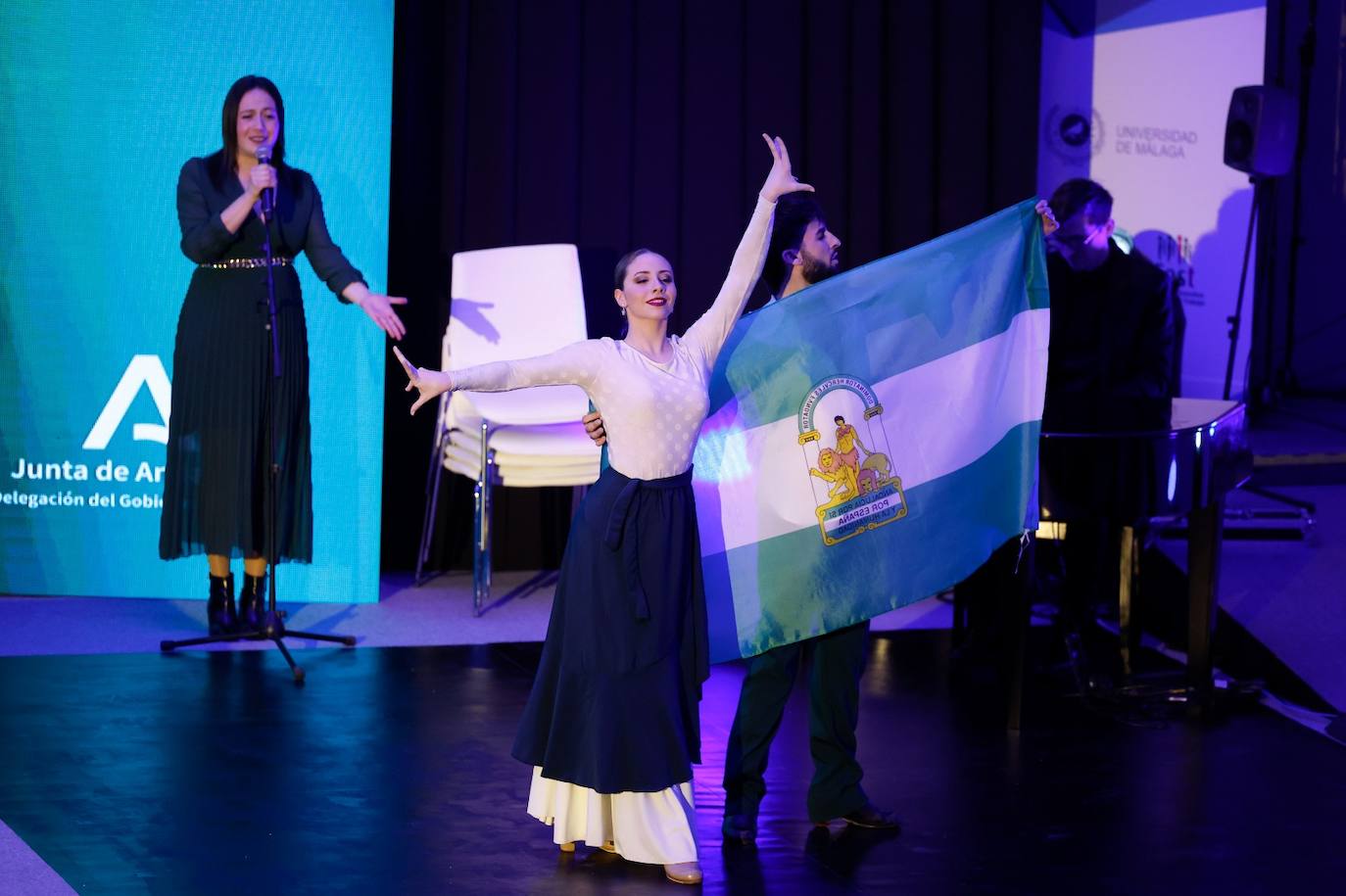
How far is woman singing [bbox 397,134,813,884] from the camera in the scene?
11.5 feet

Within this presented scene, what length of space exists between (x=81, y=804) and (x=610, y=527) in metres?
1.52

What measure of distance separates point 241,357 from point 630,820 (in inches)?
110

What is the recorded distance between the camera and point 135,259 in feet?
21.6

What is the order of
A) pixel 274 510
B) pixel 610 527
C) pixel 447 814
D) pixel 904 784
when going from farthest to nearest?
pixel 274 510 < pixel 904 784 < pixel 447 814 < pixel 610 527

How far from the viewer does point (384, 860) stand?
3576 mm

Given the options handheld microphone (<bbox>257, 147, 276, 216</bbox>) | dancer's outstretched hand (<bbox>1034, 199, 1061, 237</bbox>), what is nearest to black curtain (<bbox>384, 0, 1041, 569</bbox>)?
handheld microphone (<bbox>257, 147, 276, 216</bbox>)

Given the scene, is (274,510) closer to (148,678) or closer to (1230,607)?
(148,678)

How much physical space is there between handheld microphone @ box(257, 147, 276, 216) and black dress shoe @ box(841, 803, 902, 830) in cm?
279

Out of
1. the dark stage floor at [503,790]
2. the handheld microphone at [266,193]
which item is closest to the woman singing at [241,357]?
the handheld microphone at [266,193]

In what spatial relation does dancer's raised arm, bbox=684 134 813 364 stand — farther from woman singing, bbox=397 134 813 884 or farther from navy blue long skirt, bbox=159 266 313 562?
navy blue long skirt, bbox=159 266 313 562

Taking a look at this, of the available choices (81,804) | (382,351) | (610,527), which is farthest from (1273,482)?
(81,804)

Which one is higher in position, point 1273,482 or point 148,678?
point 1273,482

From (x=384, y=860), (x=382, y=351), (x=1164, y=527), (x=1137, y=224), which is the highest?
(x=1137, y=224)

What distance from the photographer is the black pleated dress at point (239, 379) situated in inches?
222
